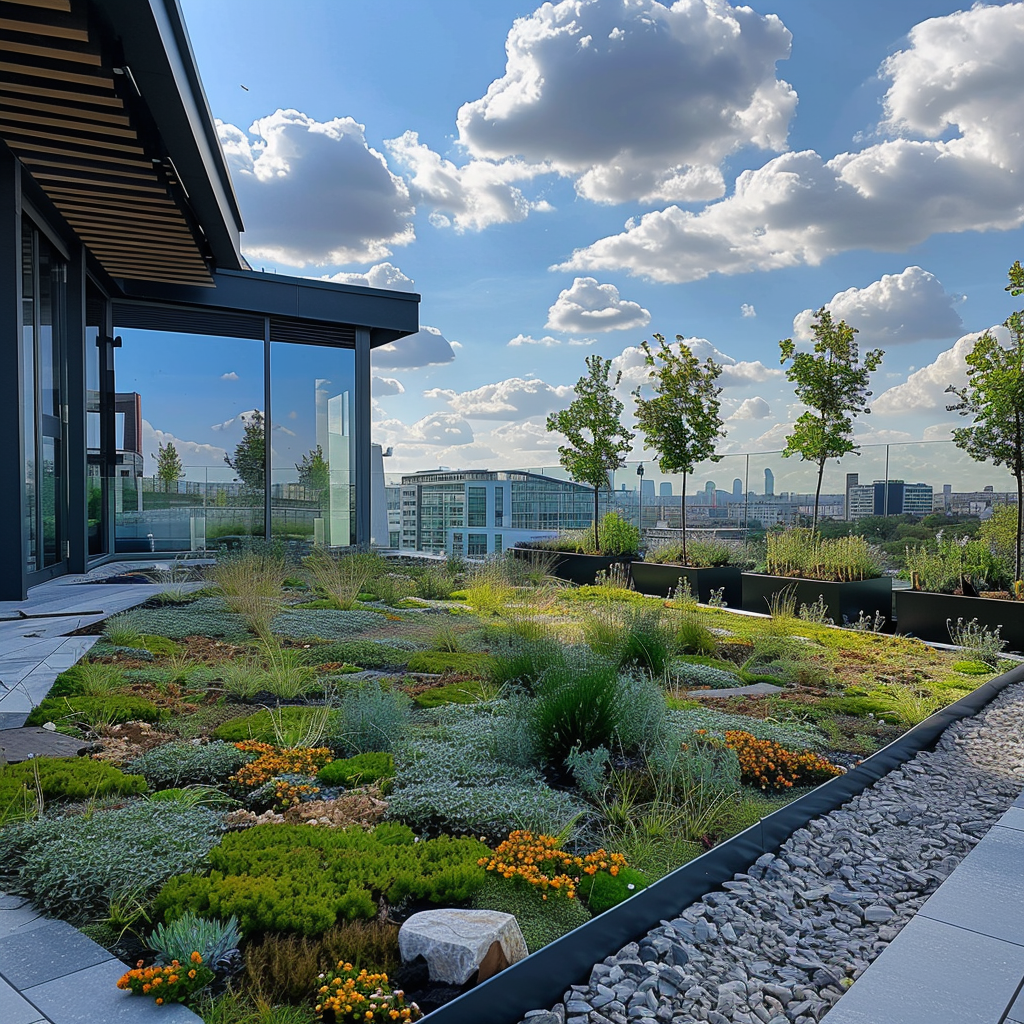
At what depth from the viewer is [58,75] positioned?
538cm

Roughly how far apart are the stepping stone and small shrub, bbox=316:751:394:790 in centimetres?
114

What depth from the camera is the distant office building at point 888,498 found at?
10438 mm

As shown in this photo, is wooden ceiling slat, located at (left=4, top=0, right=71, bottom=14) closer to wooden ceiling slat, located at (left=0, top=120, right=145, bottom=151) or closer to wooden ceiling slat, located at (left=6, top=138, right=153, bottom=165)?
wooden ceiling slat, located at (left=0, top=120, right=145, bottom=151)

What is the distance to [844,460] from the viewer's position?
11.1 meters

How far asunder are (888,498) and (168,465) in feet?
37.0

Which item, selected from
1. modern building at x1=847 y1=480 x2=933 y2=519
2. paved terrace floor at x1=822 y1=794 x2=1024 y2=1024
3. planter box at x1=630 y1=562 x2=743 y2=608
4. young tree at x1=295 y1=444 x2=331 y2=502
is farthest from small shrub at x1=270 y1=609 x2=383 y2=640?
modern building at x1=847 y1=480 x2=933 y2=519

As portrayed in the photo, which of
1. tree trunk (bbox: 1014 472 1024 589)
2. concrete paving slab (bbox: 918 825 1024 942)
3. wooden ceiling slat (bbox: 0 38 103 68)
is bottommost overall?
concrete paving slab (bbox: 918 825 1024 942)

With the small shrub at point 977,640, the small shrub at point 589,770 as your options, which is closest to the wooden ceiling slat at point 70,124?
the small shrub at point 589,770

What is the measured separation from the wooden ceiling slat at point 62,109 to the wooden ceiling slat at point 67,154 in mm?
585

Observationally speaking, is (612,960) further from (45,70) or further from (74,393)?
(74,393)

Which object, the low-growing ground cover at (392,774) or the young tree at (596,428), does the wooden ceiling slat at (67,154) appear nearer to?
the low-growing ground cover at (392,774)

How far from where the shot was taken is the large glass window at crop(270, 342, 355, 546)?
1241 centimetres

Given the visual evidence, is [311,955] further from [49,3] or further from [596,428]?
[596,428]

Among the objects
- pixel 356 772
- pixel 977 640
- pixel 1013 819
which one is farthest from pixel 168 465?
pixel 1013 819
